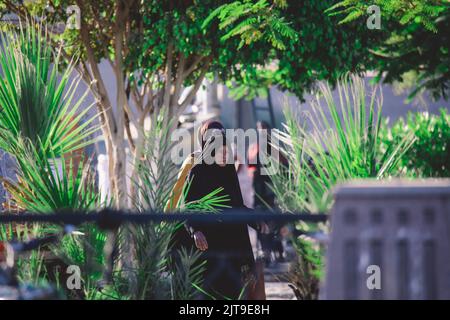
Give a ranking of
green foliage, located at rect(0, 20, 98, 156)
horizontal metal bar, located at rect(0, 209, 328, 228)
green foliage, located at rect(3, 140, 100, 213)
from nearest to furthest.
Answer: horizontal metal bar, located at rect(0, 209, 328, 228) → green foliage, located at rect(3, 140, 100, 213) → green foliage, located at rect(0, 20, 98, 156)

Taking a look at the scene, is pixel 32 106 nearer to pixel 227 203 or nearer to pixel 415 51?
pixel 227 203

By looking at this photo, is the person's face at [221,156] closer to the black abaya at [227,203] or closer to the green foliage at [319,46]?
the black abaya at [227,203]

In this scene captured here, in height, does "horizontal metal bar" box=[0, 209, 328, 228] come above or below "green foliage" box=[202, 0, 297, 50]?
below

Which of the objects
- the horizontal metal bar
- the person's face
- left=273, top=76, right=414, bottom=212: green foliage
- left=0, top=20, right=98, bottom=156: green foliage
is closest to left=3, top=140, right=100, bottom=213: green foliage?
left=0, top=20, right=98, bottom=156: green foliage

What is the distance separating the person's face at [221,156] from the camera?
19.1 feet

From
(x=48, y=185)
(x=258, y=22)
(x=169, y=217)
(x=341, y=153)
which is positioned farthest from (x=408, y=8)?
(x=169, y=217)

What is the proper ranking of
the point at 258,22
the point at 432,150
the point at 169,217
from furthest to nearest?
1. the point at 432,150
2. the point at 258,22
3. the point at 169,217

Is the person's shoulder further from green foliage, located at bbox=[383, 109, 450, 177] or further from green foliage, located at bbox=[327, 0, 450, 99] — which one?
green foliage, located at bbox=[327, 0, 450, 99]

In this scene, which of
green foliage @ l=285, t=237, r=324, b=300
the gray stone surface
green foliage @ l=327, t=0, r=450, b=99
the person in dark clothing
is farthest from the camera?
green foliage @ l=327, t=0, r=450, b=99

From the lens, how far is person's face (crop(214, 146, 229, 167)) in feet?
19.1

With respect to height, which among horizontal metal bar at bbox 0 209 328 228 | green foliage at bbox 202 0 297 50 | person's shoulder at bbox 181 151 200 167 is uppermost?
green foliage at bbox 202 0 297 50

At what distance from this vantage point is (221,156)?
584 cm
